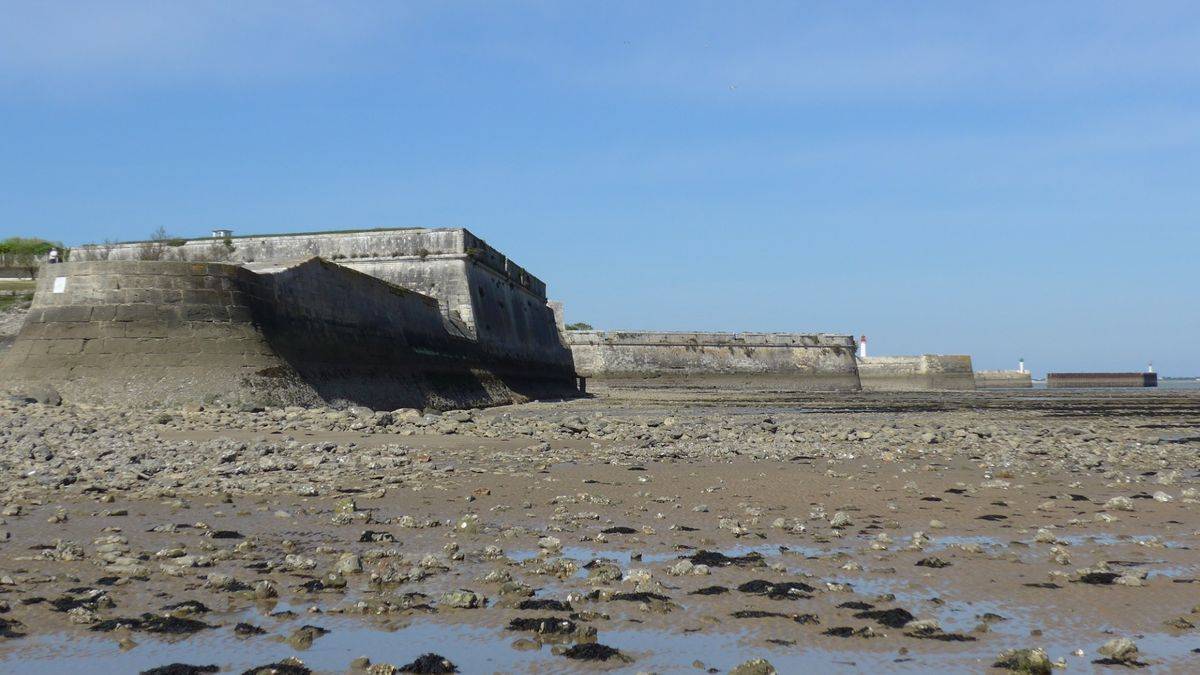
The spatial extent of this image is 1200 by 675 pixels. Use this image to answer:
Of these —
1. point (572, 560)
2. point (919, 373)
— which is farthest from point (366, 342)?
point (919, 373)

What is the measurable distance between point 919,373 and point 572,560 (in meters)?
63.2

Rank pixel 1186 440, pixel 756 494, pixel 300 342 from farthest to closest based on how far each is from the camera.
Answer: pixel 300 342
pixel 1186 440
pixel 756 494

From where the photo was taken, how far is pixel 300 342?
1589 cm

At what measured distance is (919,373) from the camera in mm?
63875

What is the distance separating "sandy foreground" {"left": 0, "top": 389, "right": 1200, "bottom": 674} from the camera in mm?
3168

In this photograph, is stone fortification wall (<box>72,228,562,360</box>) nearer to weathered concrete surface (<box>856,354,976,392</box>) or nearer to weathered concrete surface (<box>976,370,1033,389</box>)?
weathered concrete surface (<box>856,354,976,392</box>)

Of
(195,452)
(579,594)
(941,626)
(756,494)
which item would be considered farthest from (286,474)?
(941,626)

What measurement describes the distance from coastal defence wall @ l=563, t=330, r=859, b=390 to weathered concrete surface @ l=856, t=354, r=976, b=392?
10215 millimetres

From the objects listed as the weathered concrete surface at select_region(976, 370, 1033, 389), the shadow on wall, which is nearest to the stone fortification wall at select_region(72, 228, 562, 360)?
the shadow on wall

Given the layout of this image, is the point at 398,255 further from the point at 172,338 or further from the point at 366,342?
the point at 172,338

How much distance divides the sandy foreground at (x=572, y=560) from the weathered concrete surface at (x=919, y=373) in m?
55.8

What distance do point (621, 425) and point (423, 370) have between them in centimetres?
872

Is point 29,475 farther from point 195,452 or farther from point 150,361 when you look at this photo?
point 150,361

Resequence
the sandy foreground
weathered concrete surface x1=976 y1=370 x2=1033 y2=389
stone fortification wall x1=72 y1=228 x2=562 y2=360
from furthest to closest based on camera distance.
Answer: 1. weathered concrete surface x1=976 y1=370 x2=1033 y2=389
2. stone fortification wall x1=72 y1=228 x2=562 y2=360
3. the sandy foreground
